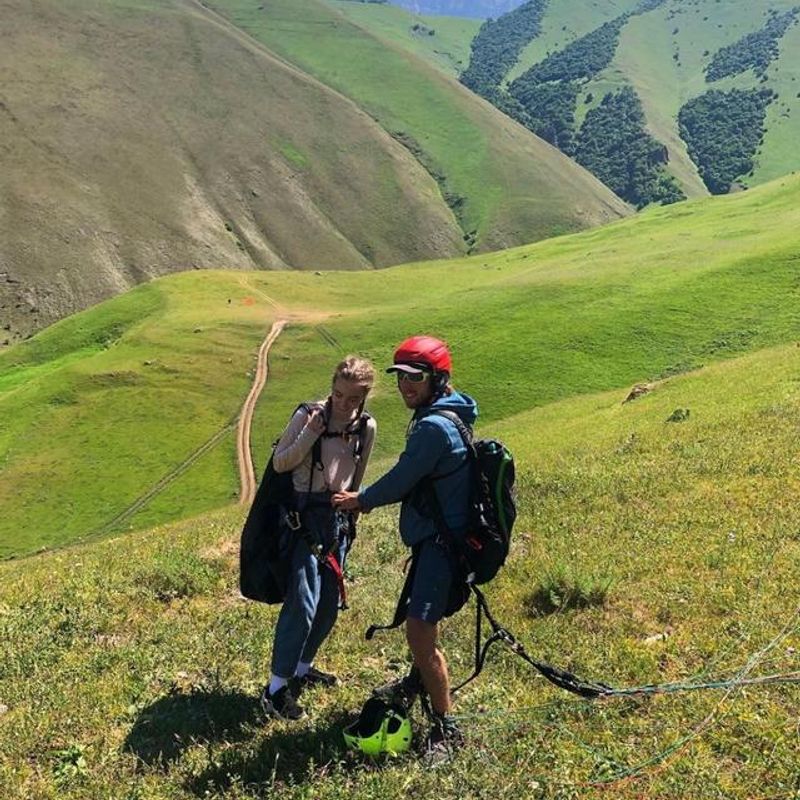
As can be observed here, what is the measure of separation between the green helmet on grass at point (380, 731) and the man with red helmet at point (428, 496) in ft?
0.93

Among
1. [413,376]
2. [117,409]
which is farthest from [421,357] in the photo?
[117,409]

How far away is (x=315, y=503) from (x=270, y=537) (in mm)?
611

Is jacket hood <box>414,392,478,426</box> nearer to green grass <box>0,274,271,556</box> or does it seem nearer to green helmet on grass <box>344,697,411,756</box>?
green helmet on grass <box>344,697,411,756</box>

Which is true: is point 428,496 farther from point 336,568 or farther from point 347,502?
point 336,568

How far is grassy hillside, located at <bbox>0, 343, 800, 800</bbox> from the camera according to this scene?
22.1 feet

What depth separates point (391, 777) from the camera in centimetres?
659

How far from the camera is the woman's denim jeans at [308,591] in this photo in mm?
7602

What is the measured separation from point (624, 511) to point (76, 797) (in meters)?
10.2

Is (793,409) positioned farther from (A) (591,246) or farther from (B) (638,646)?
(A) (591,246)

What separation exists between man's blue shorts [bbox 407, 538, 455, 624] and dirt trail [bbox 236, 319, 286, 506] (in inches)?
1530

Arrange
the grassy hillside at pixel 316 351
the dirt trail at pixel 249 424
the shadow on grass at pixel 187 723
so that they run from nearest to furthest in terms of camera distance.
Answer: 1. the shadow on grass at pixel 187 723
2. the dirt trail at pixel 249 424
3. the grassy hillside at pixel 316 351

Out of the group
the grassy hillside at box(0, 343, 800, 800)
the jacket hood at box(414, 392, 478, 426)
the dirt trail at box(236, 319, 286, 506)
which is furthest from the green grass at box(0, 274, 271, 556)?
the jacket hood at box(414, 392, 478, 426)

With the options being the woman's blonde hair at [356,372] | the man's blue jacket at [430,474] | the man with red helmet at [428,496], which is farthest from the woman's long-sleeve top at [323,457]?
the man's blue jacket at [430,474]

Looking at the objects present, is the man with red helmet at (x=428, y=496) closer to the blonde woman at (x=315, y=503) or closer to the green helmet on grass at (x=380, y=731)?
the green helmet on grass at (x=380, y=731)
